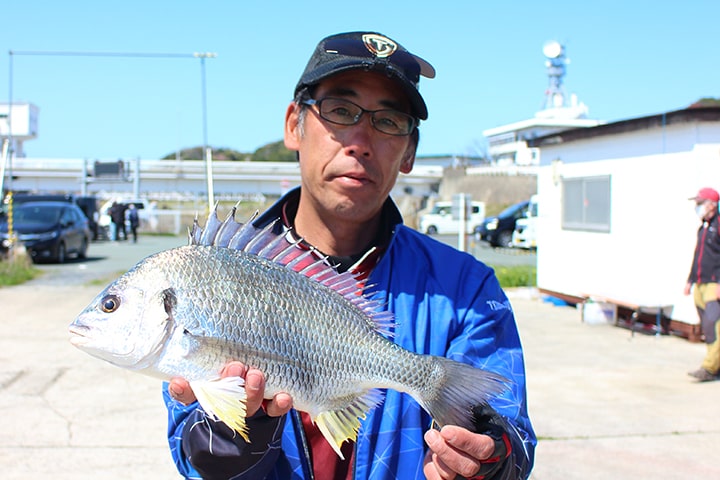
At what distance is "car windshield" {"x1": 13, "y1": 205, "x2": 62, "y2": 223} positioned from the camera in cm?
1980

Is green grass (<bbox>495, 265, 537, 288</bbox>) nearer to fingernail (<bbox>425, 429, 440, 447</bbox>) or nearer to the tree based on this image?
fingernail (<bbox>425, 429, 440, 447</bbox>)

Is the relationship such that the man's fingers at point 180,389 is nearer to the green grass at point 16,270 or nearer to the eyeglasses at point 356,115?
the eyeglasses at point 356,115

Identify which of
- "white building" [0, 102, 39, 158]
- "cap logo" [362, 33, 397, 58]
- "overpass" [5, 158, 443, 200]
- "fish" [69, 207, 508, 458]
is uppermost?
"white building" [0, 102, 39, 158]

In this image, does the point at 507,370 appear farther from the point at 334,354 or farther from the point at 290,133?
the point at 290,133

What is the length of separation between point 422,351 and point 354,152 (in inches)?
25.2

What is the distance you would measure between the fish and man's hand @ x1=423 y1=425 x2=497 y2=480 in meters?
0.05

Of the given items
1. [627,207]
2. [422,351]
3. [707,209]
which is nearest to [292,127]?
[422,351]

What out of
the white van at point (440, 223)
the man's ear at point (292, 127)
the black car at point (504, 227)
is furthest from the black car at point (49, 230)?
the white van at point (440, 223)

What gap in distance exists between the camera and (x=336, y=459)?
80.5 inches

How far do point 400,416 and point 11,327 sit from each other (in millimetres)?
9585

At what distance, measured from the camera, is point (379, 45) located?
2.14 m

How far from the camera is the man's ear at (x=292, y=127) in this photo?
2.35 m

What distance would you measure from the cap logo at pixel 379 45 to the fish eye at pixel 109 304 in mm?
1040

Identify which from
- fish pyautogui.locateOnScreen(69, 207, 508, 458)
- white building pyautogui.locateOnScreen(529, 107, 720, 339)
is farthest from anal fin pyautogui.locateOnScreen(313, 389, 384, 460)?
white building pyautogui.locateOnScreen(529, 107, 720, 339)
